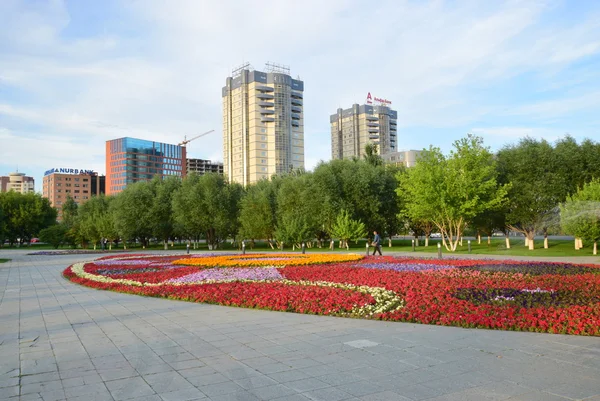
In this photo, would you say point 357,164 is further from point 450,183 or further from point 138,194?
point 138,194

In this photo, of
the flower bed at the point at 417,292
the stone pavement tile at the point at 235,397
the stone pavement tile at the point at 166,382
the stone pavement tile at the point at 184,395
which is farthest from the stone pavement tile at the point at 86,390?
the flower bed at the point at 417,292

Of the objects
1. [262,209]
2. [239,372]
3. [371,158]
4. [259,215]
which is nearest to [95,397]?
[239,372]

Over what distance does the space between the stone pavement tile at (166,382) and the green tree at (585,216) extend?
31.4 meters

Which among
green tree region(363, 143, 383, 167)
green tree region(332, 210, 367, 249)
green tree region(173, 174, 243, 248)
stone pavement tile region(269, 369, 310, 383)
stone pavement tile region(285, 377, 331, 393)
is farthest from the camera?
green tree region(363, 143, 383, 167)

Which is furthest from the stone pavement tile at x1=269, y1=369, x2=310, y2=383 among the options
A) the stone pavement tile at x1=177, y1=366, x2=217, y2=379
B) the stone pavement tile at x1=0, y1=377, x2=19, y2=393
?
the stone pavement tile at x1=0, y1=377, x2=19, y2=393

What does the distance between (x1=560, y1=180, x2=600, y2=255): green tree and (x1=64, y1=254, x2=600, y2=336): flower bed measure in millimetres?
13139

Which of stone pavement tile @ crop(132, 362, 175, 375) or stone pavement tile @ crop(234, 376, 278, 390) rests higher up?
stone pavement tile @ crop(132, 362, 175, 375)

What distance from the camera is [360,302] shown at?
35.9 feet

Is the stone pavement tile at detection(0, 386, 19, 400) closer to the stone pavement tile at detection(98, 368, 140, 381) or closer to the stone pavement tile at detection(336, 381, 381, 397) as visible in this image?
the stone pavement tile at detection(98, 368, 140, 381)

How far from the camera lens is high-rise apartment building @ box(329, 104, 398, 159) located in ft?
574

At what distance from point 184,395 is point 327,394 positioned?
1710 millimetres

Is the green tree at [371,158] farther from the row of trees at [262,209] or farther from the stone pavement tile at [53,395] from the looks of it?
the stone pavement tile at [53,395]

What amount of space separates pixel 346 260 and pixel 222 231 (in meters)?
33.0

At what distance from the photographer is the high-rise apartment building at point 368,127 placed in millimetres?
175000
